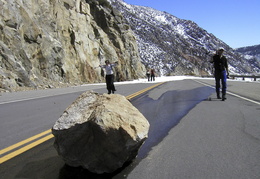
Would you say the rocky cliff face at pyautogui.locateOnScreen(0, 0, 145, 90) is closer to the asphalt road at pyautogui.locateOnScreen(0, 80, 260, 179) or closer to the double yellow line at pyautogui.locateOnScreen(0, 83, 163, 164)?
the asphalt road at pyautogui.locateOnScreen(0, 80, 260, 179)

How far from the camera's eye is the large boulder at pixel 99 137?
3.05 metres

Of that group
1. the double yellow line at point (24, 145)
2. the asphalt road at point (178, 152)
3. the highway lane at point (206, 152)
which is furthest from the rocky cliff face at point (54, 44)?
the highway lane at point (206, 152)

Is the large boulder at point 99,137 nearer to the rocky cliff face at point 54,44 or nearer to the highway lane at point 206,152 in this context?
the highway lane at point 206,152

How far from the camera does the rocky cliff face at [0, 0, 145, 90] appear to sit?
1991 centimetres

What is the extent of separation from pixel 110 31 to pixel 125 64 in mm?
6206

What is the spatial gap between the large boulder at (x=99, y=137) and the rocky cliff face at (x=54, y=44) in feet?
43.6

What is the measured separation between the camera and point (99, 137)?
10.2 ft

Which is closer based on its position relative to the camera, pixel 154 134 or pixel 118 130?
pixel 118 130

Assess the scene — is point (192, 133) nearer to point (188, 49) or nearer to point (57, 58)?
point (57, 58)

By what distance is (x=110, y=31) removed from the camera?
46125 millimetres

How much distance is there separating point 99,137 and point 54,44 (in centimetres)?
2478

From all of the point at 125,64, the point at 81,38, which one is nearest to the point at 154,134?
the point at 81,38

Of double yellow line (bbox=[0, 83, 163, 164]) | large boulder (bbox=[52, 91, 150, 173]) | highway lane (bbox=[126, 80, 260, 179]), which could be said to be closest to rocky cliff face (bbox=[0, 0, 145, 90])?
double yellow line (bbox=[0, 83, 163, 164])

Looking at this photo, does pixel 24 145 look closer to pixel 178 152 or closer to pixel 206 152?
pixel 178 152
